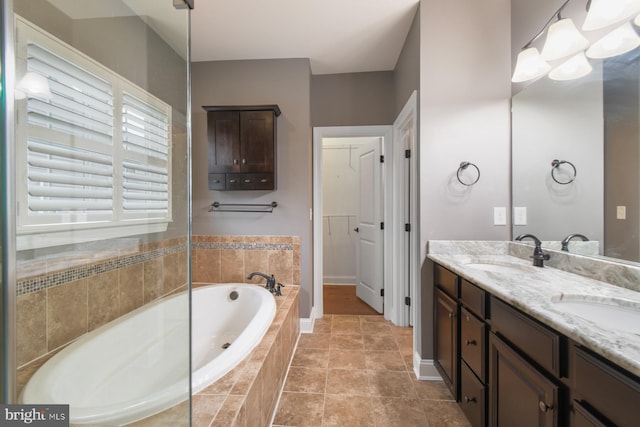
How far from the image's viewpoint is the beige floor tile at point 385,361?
6.49 feet

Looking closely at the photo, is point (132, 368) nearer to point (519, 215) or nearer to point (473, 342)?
point (473, 342)

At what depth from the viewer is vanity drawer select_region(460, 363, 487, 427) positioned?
47.5 inches

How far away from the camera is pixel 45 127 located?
3.21ft

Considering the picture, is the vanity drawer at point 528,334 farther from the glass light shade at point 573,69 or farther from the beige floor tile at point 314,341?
the beige floor tile at point 314,341

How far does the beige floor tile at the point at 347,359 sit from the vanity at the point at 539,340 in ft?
1.95

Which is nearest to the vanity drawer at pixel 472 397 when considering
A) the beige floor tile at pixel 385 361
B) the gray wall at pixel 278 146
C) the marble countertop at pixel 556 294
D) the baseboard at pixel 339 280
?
the marble countertop at pixel 556 294

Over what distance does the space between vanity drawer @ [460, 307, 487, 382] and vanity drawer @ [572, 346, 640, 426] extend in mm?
508

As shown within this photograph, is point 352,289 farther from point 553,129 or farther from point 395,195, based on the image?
point 553,129

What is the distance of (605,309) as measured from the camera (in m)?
0.97

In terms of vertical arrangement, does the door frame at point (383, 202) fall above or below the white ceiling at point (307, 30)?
below

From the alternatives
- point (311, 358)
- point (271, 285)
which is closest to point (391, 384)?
point (311, 358)

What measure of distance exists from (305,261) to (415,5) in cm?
224

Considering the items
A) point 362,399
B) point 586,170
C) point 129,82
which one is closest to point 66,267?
point 129,82

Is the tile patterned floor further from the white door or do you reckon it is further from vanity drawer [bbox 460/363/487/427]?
the white door
